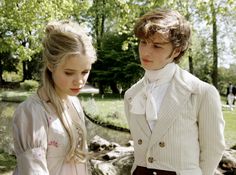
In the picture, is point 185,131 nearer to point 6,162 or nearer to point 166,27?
point 166,27

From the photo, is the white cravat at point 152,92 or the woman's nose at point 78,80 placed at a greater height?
the woman's nose at point 78,80

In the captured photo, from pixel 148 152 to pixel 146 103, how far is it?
305mm

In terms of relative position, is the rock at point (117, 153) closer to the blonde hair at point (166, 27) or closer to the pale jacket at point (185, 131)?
the pale jacket at point (185, 131)

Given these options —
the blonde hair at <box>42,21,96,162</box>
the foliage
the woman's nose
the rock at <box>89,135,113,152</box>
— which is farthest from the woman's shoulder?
the foliage

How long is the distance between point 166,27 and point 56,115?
0.83 meters

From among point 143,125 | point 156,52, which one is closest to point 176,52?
point 156,52

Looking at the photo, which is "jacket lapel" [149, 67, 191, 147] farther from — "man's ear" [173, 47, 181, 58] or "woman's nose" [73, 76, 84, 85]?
"woman's nose" [73, 76, 84, 85]

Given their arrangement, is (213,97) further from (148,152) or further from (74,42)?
(74,42)

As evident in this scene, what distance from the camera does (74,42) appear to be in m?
2.29

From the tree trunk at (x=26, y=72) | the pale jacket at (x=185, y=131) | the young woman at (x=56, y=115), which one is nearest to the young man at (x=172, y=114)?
the pale jacket at (x=185, y=131)

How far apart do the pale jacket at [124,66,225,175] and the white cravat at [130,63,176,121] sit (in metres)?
0.04

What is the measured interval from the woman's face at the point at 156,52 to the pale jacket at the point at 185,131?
0.19m

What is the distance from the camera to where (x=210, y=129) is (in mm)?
2438

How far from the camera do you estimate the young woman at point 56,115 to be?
2.08 metres
